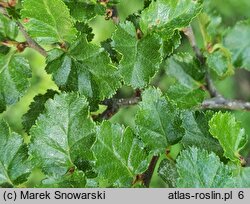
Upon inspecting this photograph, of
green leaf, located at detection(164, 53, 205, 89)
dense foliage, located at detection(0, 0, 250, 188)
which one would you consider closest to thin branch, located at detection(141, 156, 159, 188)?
dense foliage, located at detection(0, 0, 250, 188)

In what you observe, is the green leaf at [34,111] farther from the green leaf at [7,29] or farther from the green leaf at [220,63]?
the green leaf at [220,63]

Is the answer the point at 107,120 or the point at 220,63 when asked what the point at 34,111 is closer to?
the point at 107,120

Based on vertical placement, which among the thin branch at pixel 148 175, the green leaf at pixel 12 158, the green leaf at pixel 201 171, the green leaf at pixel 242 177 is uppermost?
the green leaf at pixel 12 158

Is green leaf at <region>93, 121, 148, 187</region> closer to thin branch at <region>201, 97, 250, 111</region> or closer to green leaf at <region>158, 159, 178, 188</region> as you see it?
green leaf at <region>158, 159, 178, 188</region>

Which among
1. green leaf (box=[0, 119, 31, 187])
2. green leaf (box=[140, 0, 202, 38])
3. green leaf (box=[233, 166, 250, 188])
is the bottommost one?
green leaf (box=[233, 166, 250, 188])

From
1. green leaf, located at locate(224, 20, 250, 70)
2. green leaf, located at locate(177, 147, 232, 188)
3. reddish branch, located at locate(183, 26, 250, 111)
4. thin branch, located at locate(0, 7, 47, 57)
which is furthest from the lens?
green leaf, located at locate(224, 20, 250, 70)

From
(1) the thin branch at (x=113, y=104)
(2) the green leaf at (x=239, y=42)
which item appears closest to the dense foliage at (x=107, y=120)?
(1) the thin branch at (x=113, y=104)
